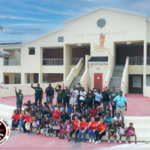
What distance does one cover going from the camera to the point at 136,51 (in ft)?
78.0

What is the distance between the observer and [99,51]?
68.2 ft

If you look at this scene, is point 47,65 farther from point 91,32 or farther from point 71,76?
point 91,32

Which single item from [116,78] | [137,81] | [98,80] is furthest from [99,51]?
[137,81]

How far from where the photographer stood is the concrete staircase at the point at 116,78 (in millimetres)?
18264

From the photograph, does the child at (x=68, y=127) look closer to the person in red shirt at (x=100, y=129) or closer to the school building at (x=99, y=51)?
the person in red shirt at (x=100, y=129)

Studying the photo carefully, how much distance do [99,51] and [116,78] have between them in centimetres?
349

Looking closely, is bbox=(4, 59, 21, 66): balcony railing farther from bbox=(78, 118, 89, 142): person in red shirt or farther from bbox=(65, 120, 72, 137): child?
bbox=(78, 118, 89, 142): person in red shirt

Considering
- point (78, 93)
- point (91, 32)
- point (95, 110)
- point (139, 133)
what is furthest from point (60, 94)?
point (91, 32)

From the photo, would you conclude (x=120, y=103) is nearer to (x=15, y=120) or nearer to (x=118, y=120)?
(x=118, y=120)

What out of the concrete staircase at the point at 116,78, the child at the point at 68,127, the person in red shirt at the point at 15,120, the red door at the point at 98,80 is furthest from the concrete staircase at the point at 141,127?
the red door at the point at 98,80

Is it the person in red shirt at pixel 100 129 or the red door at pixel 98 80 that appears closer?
the person in red shirt at pixel 100 129

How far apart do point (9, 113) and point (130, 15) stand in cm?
1417

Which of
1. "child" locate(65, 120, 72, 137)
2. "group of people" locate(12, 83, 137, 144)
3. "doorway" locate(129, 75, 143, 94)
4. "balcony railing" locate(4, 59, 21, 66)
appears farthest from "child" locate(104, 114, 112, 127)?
"balcony railing" locate(4, 59, 21, 66)

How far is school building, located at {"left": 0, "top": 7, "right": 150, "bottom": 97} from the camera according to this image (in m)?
19.2
